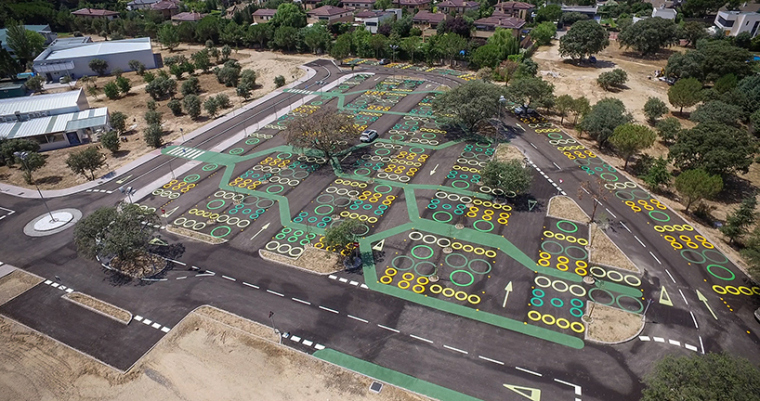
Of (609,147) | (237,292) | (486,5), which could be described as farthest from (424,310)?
(486,5)

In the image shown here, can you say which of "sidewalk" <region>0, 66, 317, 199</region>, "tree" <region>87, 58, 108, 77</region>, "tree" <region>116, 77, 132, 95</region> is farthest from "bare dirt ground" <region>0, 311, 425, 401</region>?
"tree" <region>87, 58, 108, 77</region>

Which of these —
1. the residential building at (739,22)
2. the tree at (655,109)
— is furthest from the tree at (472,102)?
the residential building at (739,22)

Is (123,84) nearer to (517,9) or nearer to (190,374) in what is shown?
(190,374)

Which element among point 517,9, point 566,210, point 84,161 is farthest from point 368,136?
point 517,9

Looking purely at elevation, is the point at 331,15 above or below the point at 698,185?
above

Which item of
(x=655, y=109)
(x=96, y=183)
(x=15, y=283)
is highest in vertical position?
(x=655, y=109)

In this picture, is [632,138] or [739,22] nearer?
[632,138]
